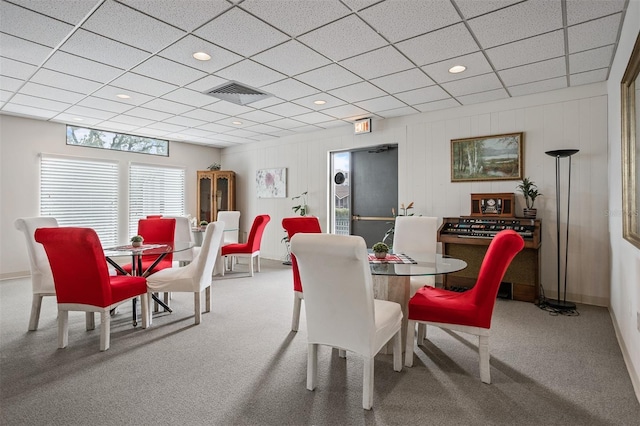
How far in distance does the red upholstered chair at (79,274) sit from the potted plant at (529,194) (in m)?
4.50

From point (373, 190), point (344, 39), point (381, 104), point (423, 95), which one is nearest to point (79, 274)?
point (344, 39)

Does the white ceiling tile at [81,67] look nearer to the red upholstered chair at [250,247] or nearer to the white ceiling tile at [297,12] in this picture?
the white ceiling tile at [297,12]

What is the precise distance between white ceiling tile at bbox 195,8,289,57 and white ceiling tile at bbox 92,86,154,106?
6.44 feet

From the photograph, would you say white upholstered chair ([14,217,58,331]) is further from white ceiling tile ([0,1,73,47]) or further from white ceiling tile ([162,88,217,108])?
white ceiling tile ([162,88,217,108])

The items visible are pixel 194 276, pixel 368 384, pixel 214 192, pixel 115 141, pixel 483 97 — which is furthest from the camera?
pixel 214 192

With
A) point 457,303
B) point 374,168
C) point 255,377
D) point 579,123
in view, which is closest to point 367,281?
point 457,303

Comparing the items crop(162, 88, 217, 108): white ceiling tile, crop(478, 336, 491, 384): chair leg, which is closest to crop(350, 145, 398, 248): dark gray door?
crop(162, 88, 217, 108): white ceiling tile

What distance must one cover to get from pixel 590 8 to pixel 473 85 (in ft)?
5.25

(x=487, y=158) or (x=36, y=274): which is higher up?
(x=487, y=158)

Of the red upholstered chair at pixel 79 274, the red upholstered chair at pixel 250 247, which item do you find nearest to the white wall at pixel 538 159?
the red upholstered chair at pixel 250 247

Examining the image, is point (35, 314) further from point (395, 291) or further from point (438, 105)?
point (438, 105)

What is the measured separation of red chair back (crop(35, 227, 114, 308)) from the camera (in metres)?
2.64

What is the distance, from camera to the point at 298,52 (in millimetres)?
3275

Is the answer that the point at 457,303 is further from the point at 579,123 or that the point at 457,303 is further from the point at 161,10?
the point at 579,123
